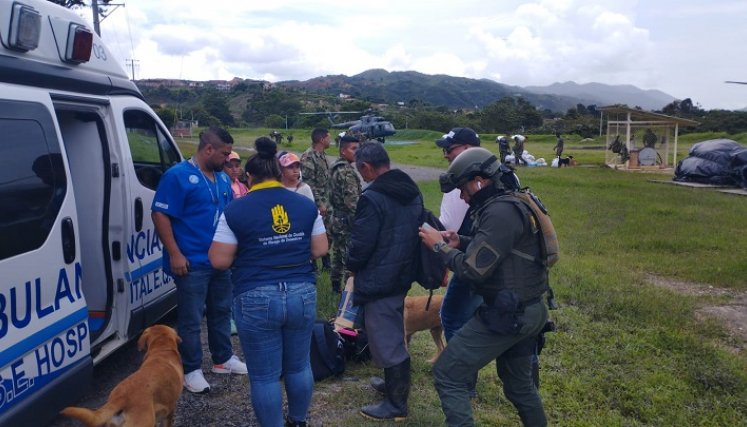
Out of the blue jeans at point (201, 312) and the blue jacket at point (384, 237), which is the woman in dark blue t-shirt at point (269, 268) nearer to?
the blue jacket at point (384, 237)

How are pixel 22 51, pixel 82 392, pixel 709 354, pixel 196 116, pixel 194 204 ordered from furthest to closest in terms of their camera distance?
pixel 196 116 → pixel 709 354 → pixel 194 204 → pixel 82 392 → pixel 22 51

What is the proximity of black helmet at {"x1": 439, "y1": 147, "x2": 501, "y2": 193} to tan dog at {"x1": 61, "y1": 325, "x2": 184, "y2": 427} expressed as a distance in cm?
198

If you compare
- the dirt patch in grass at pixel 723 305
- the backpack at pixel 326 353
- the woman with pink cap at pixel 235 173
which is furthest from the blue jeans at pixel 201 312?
the dirt patch in grass at pixel 723 305

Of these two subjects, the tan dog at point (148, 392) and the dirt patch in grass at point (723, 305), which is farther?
the dirt patch in grass at point (723, 305)

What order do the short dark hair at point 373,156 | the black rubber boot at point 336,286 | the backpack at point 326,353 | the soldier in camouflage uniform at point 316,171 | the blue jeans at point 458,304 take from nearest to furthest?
the short dark hair at point 373,156 → the blue jeans at point 458,304 → the backpack at point 326,353 → the black rubber boot at point 336,286 → the soldier in camouflage uniform at point 316,171

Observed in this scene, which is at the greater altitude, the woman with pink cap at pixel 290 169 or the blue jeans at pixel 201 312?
the woman with pink cap at pixel 290 169

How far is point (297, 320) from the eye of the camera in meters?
3.18

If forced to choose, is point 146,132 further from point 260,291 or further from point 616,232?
point 616,232

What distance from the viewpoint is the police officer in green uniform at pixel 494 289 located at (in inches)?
116

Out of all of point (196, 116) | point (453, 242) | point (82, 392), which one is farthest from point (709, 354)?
point (196, 116)

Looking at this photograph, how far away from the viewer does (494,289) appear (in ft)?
10.1

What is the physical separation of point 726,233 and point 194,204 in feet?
29.4

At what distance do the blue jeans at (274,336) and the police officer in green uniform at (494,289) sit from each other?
0.77 meters

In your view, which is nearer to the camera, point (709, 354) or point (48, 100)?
point (48, 100)
